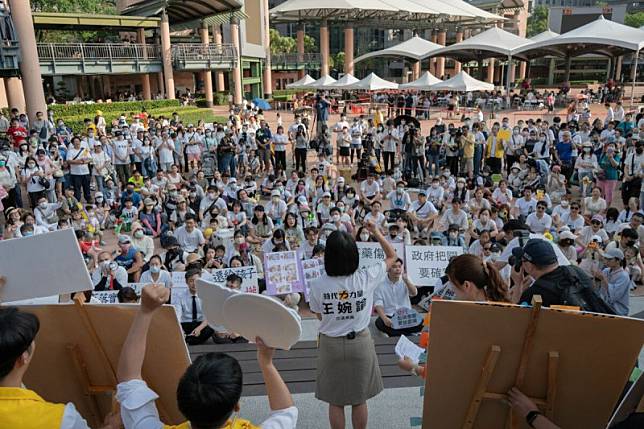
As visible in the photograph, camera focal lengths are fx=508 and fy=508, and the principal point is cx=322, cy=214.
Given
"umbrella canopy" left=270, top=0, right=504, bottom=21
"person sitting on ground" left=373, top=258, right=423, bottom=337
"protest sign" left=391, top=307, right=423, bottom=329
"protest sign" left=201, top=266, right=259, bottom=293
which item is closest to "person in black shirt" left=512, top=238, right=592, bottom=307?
"protest sign" left=391, top=307, right=423, bottom=329

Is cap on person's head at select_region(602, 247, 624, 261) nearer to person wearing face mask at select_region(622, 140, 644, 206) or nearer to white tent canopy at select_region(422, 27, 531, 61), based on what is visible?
person wearing face mask at select_region(622, 140, 644, 206)

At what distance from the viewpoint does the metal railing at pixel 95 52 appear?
24.2m

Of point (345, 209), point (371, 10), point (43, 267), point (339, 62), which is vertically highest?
point (371, 10)

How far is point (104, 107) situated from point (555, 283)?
88.1ft

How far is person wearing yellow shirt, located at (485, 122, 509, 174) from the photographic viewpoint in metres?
14.0

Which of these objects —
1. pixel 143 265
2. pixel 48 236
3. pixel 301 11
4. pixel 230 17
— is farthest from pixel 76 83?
pixel 48 236

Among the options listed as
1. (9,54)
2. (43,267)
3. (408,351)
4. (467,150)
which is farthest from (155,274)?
(9,54)

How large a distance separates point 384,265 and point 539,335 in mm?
1234

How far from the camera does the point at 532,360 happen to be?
244cm

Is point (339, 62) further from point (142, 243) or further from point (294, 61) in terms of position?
point (142, 243)

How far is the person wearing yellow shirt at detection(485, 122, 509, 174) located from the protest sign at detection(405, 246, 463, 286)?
751 centimetres

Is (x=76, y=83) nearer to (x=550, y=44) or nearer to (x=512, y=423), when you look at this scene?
(x=550, y=44)

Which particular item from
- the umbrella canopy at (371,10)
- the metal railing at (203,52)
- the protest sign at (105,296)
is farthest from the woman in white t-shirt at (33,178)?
the umbrella canopy at (371,10)

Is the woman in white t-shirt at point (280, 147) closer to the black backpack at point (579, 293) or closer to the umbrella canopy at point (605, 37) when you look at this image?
the black backpack at point (579, 293)
